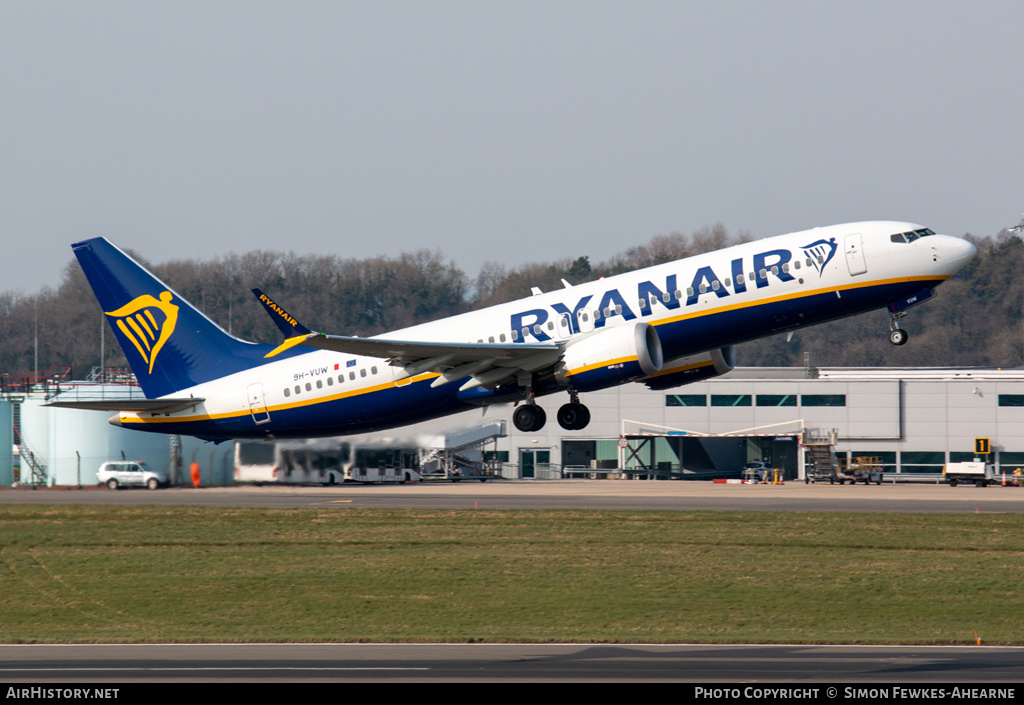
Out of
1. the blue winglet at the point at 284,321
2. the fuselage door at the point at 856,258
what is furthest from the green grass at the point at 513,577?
the fuselage door at the point at 856,258

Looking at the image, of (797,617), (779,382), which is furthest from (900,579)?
A: (779,382)

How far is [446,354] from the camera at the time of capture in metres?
34.2

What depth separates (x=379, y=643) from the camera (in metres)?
28.0

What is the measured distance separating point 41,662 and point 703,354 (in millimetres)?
21711

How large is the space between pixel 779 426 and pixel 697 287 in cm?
6937

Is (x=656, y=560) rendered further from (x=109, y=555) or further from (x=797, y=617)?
(x=109, y=555)

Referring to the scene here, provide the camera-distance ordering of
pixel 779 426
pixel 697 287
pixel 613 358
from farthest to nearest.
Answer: pixel 779 426
pixel 697 287
pixel 613 358

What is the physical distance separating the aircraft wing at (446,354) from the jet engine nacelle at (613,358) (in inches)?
35.6

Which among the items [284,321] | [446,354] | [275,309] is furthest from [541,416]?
[275,309]

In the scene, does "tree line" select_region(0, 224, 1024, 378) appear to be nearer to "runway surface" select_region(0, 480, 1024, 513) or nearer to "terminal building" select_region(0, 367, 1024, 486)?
"terminal building" select_region(0, 367, 1024, 486)

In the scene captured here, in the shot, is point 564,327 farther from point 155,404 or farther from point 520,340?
point 155,404

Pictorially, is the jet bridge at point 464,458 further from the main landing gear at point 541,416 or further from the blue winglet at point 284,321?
the blue winglet at point 284,321

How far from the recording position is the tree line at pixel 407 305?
13175cm

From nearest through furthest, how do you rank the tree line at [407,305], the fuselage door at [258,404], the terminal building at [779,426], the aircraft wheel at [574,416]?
the aircraft wheel at [574,416] < the fuselage door at [258,404] < the terminal building at [779,426] < the tree line at [407,305]
